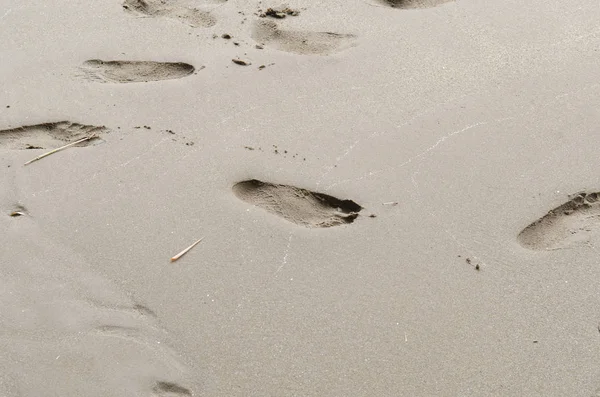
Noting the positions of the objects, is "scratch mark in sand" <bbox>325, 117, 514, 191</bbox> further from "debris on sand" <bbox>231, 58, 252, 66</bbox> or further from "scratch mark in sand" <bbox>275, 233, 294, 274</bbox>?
"debris on sand" <bbox>231, 58, 252, 66</bbox>

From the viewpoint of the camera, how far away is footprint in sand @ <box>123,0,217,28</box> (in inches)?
120

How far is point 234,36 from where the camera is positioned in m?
2.96

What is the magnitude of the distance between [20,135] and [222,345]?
1.13m

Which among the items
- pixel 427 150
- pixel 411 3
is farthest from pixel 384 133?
pixel 411 3

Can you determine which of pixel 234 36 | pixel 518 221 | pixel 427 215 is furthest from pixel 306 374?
pixel 234 36

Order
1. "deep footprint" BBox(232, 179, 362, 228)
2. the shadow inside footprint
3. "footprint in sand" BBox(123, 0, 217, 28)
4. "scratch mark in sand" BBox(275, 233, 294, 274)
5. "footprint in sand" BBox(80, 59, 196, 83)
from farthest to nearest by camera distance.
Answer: "footprint in sand" BBox(123, 0, 217, 28), "footprint in sand" BBox(80, 59, 196, 83), "deep footprint" BBox(232, 179, 362, 228), "scratch mark in sand" BBox(275, 233, 294, 274), the shadow inside footprint

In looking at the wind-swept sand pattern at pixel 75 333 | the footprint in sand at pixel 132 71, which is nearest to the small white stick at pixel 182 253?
the wind-swept sand pattern at pixel 75 333

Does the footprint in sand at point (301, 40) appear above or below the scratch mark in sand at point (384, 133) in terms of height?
above

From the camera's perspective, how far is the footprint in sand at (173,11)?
3041 millimetres

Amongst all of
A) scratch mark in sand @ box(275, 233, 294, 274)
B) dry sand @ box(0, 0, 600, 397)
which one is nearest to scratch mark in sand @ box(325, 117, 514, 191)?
dry sand @ box(0, 0, 600, 397)

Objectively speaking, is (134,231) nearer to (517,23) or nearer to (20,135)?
(20,135)

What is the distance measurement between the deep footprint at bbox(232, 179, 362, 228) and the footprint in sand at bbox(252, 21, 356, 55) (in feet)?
2.39

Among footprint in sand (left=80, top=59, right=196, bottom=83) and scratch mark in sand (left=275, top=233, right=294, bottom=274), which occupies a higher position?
footprint in sand (left=80, top=59, right=196, bottom=83)

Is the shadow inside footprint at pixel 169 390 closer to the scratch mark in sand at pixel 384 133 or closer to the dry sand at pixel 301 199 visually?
the dry sand at pixel 301 199
